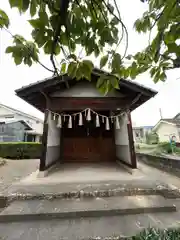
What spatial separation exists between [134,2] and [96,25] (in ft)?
2.14

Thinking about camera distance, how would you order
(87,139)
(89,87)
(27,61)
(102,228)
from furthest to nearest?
(87,139) → (89,87) → (102,228) → (27,61)

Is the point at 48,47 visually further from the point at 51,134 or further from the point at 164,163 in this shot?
the point at 164,163

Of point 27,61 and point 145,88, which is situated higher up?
point 145,88

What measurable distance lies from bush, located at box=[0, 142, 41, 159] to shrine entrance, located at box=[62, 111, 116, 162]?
4524mm

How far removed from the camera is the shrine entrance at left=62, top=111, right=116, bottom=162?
693 centimetres

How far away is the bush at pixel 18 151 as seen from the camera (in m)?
10.0

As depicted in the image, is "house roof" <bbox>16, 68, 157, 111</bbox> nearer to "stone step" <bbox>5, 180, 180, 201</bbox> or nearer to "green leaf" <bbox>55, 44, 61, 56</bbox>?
"stone step" <bbox>5, 180, 180, 201</bbox>

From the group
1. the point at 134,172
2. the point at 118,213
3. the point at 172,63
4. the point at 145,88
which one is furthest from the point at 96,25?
the point at 134,172

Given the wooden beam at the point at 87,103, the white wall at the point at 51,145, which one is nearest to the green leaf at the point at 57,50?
the wooden beam at the point at 87,103

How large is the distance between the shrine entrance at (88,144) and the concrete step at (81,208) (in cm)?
398

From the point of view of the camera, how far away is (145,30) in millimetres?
1859

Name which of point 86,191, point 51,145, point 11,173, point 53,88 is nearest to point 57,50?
point 86,191

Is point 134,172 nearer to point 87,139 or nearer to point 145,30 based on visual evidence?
point 87,139

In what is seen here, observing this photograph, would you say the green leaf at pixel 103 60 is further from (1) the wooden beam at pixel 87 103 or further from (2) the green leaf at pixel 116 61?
(1) the wooden beam at pixel 87 103
